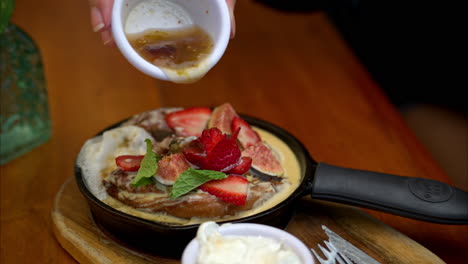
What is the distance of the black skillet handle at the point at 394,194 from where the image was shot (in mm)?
1458

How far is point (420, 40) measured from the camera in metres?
2.91

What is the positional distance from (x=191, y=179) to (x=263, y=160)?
0.92 ft

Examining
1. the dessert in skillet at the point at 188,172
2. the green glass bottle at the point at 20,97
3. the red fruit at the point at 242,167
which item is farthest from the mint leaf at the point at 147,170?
the green glass bottle at the point at 20,97

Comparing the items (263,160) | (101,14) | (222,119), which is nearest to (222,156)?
(263,160)

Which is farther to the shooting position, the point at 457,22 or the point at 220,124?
the point at 457,22

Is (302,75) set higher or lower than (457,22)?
lower

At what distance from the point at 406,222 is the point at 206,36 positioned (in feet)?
2.87

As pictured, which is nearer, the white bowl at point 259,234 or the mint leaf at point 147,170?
the white bowl at point 259,234

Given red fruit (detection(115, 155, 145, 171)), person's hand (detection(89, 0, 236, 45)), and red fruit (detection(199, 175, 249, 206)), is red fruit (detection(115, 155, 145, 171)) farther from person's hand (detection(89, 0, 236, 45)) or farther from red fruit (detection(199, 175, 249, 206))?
person's hand (detection(89, 0, 236, 45))

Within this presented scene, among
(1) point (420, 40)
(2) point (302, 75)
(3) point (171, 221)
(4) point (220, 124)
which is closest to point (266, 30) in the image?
(2) point (302, 75)

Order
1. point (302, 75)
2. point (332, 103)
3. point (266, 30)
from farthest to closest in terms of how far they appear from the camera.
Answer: point (266, 30), point (302, 75), point (332, 103)

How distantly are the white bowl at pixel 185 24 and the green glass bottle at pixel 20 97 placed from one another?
755mm

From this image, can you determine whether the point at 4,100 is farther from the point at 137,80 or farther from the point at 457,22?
the point at 457,22

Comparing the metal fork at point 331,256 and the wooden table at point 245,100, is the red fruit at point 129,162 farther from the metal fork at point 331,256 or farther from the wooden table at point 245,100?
the metal fork at point 331,256
